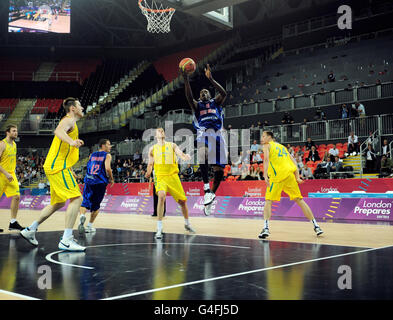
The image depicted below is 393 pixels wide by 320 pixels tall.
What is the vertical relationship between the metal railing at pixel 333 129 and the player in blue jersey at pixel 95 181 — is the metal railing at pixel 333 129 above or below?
above

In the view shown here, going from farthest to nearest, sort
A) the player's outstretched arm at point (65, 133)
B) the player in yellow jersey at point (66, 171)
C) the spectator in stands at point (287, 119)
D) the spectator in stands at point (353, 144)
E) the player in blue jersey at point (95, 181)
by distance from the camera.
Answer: the spectator in stands at point (287, 119) → the spectator in stands at point (353, 144) → the player in blue jersey at point (95, 181) → the player in yellow jersey at point (66, 171) → the player's outstretched arm at point (65, 133)

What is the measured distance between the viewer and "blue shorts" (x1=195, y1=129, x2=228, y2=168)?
7547mm

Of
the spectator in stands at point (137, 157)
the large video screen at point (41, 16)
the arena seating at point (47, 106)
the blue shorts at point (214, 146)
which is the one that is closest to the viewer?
the blue shorts at point (214, 146)

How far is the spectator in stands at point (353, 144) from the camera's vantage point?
16281 millimetres

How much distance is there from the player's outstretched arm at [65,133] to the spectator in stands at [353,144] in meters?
12.8

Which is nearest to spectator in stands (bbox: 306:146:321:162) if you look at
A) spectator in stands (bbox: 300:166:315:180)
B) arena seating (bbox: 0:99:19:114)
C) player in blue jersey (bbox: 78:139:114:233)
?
spectator in stands (bbox: 300:166:315:180)

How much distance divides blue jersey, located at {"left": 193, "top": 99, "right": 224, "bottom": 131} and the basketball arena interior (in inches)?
42.5

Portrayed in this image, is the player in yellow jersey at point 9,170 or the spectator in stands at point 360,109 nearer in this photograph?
the player in yellow jersey at point 9,170

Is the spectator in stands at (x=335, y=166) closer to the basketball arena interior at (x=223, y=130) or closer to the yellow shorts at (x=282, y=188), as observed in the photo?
the basketball arena interior at (x=223, y=130)

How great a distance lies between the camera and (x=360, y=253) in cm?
556

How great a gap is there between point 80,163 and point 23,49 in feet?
49.1

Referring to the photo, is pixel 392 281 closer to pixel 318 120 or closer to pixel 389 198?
pixel 389 198

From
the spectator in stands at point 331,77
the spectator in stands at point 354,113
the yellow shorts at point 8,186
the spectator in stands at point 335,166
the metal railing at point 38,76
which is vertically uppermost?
the metal railing at point 38,76

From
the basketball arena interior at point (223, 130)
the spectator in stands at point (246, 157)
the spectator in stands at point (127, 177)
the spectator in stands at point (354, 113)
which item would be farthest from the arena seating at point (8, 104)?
the spectator in stands at point (354, 113)
